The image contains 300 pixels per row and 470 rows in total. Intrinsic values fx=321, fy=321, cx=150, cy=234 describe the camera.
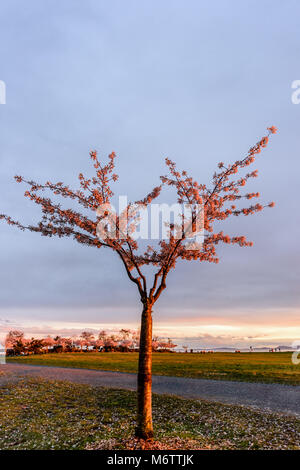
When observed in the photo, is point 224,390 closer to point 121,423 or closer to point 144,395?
point 121,423

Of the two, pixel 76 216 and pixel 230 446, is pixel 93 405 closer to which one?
pixel 230 446

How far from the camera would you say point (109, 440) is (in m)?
12.2

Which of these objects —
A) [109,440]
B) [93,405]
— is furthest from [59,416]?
[109,440]

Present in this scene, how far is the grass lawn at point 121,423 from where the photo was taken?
12.2 m

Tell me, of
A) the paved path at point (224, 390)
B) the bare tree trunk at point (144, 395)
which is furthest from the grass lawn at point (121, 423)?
the paved path at point (224, 390)

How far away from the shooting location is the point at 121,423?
1492 centimetres

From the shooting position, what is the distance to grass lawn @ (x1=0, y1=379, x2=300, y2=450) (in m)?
12.2

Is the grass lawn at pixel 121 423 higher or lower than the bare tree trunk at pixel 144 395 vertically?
lower

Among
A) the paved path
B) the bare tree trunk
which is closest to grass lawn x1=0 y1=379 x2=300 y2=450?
the bare tree trunk

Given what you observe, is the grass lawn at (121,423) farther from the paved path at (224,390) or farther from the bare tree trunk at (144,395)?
the paved path at (224,390)

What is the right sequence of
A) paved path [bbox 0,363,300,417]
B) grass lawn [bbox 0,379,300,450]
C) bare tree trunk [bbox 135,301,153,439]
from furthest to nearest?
paved path [bbox 0,363,300,417]
grass lawn [bbox 0,379,300,450]
bare tree trunk [bbox 135,301,153,439]

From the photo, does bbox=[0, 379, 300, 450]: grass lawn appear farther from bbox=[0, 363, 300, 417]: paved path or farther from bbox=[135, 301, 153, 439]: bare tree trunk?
bbox=[0, 363, 300, 417]: paved path

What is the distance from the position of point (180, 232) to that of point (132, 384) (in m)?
19.3
